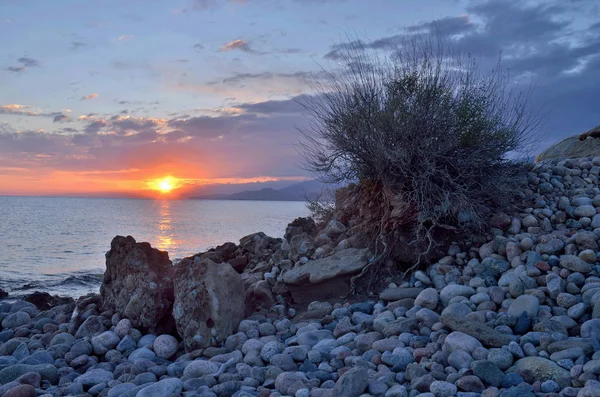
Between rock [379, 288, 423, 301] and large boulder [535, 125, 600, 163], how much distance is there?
19.0ft

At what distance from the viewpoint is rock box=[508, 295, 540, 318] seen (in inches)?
211

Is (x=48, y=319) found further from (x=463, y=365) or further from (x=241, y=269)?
(x=463, y=365)

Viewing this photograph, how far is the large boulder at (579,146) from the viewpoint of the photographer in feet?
35.4

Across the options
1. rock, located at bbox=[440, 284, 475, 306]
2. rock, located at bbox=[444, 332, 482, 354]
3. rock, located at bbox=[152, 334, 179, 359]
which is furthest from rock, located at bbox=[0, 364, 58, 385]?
rock, located at bbox=[440, 284, 475, 306]

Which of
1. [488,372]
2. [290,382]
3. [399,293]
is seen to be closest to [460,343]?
[488,372]

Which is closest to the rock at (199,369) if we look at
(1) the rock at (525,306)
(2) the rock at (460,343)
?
(2) the rock at (460,343)

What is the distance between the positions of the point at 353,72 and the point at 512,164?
272 centimetres

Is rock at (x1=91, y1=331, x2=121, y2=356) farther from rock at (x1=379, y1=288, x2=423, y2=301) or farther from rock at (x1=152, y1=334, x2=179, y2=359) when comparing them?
rock at (x1=379, y1=288, x2=423, y2=301)

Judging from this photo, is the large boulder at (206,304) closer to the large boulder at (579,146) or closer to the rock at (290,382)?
the rock at (290,382)

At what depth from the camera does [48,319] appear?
24.1 feet

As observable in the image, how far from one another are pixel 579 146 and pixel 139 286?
9089 mm

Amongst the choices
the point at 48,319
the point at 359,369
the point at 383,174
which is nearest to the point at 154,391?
the point at 359,369

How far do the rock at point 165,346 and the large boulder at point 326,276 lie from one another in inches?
72.4

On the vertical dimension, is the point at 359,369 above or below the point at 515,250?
below
